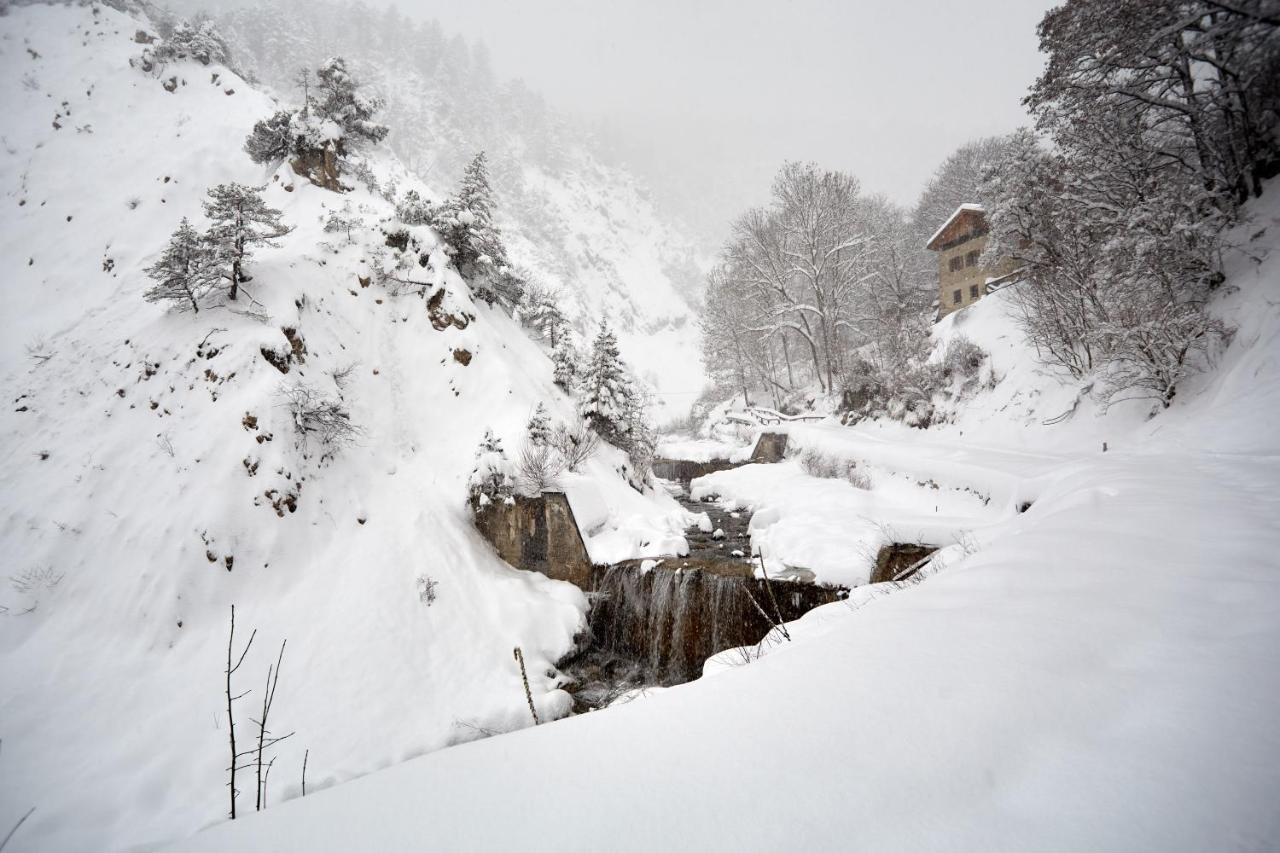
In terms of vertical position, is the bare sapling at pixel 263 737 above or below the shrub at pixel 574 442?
below

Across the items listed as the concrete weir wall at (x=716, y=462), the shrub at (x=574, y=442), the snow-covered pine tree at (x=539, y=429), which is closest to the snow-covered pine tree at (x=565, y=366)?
the shrub at (x=574, y=442)

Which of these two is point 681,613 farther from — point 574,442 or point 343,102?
point 343,102

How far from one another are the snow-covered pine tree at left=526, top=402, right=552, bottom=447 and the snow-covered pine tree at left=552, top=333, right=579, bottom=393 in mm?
3796

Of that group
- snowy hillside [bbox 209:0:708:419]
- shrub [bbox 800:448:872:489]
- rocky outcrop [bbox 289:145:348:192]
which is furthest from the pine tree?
snowy hillside [bbox 209:0:708:419]

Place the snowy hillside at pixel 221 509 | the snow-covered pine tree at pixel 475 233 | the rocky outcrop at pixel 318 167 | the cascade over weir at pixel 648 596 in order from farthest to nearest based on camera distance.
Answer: the rocky outcrop at pixel 318 167, the snow-covered pine tree at pixel 475 233, the cascade over weir at pixel 648 596, the snowy hillside at pixel 221 509

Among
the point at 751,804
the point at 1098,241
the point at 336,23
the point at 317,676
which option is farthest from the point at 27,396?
the point at 336,23

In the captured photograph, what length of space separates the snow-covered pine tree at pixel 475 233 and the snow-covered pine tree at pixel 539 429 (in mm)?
6581

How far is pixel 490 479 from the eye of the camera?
10594 millimetres

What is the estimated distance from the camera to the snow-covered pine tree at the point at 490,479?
10578mm

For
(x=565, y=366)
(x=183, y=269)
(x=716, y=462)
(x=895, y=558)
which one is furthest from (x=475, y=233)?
(x=895, y=558)

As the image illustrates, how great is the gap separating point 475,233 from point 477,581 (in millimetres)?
11481

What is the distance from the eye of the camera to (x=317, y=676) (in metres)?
7.39

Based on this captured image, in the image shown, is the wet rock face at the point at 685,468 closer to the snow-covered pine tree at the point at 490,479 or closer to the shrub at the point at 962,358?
the shrub at the point at 962,358

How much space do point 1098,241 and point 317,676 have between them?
19939 millimetres
